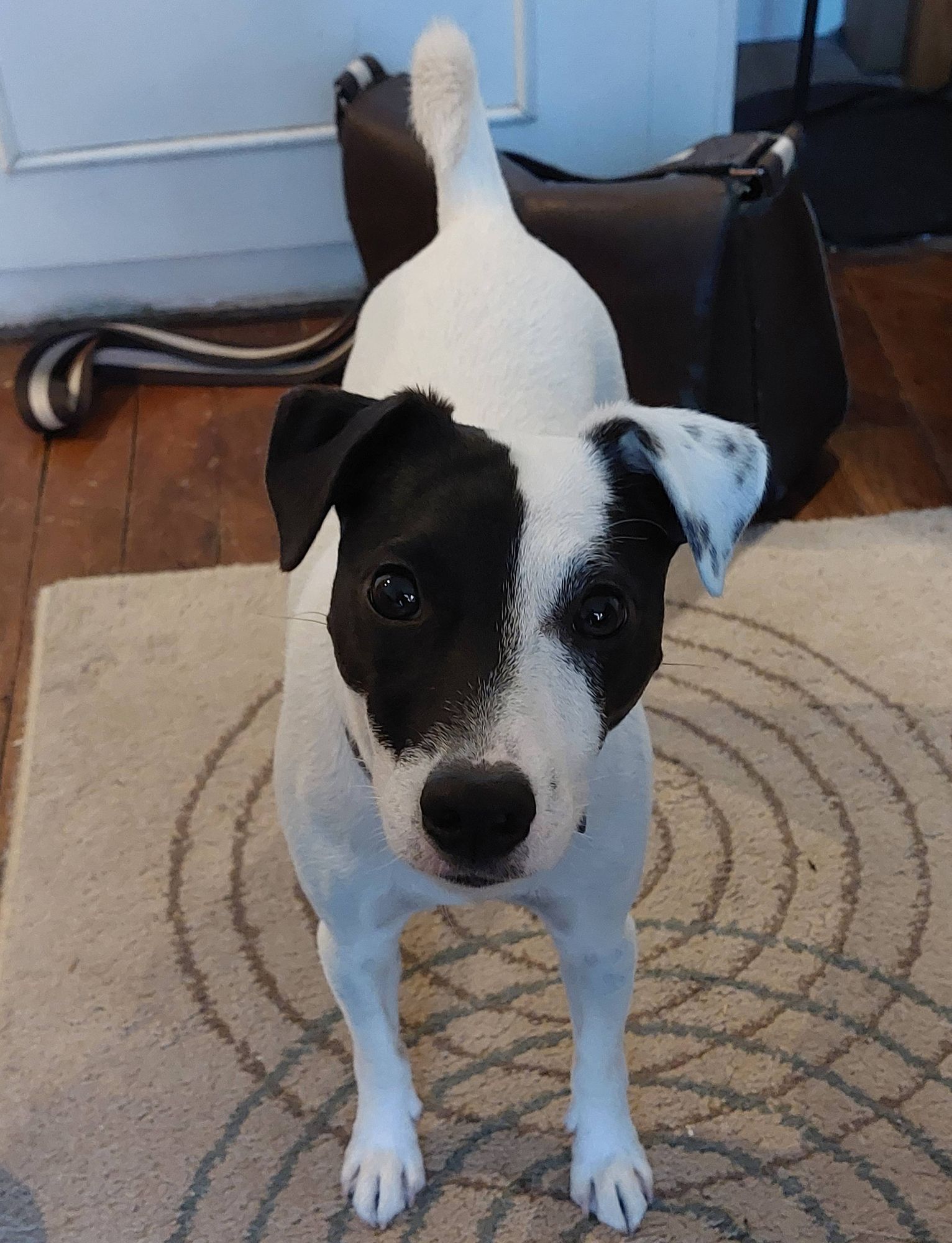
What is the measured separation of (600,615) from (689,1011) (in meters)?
0.79

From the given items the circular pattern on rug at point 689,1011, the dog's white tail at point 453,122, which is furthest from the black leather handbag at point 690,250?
the circular pattern on rug at point 689,1011

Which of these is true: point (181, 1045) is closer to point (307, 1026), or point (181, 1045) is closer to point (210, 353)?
point (307, 1026)

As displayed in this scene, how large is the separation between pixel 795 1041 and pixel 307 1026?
630 mm

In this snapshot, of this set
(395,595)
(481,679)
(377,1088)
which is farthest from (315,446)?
(377,1088)

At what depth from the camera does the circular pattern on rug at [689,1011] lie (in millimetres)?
1382

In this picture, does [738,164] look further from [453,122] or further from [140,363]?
[140,363]

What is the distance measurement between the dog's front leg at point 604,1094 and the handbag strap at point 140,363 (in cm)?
173

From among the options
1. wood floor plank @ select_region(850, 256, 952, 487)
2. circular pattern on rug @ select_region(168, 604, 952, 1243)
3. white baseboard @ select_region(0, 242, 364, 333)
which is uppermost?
white baseboard @ select_region(0, 242, 364, 333)

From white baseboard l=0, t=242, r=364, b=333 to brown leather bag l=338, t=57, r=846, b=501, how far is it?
22.4 inches

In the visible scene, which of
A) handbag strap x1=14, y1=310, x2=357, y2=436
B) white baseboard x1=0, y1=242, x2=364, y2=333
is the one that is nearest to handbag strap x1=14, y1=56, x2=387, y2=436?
handbag strap x1=14, y1=310, x2=357, y2=436

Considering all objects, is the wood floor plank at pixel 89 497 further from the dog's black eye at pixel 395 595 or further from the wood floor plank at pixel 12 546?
the dog's black eye at pixel 395 595

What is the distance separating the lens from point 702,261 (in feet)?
6.85

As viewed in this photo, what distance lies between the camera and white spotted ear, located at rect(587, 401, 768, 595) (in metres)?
1.00

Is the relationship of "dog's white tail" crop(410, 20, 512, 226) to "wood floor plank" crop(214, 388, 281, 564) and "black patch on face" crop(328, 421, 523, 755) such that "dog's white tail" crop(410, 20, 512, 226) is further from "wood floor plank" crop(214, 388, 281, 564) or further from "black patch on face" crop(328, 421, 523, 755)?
"black patch on face" crop(328, 421, 523, 755)
